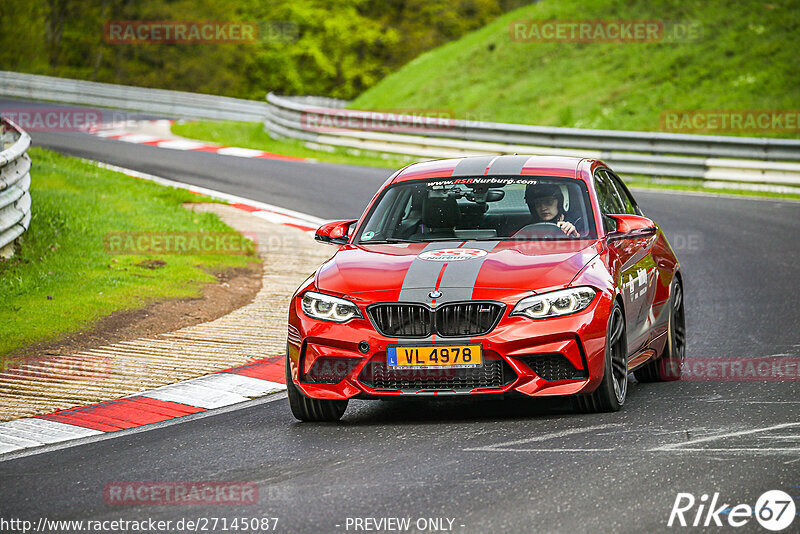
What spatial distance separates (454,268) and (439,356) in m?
0.60

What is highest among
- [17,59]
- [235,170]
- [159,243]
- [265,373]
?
[265,373]

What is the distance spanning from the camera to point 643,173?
23.3 m

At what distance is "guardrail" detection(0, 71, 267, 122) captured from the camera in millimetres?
39531

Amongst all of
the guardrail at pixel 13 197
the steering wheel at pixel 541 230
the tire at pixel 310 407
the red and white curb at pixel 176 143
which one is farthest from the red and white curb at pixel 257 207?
the tire at pixel 310 407

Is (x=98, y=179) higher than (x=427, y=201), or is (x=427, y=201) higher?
(x=427, y=201)

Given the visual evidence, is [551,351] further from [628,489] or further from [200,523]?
[200,523]

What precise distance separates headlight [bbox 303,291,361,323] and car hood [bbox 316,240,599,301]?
0.07 metres

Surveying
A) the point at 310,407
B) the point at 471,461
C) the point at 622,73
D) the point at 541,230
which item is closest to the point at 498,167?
the point at 541,230

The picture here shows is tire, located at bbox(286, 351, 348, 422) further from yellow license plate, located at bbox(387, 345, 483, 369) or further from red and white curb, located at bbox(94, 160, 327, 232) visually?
red and white curb, located at bbox(94, 160, 327, 232)

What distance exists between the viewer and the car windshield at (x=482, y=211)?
788 centimetres

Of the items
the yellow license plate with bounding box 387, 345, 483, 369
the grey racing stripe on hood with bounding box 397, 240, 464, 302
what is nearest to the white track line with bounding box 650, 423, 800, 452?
the yellow license plate with bounding box 387, 345, 483, 369

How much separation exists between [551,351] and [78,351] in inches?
178

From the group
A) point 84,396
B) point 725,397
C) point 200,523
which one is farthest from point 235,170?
point 200,523

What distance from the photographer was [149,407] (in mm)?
7996
